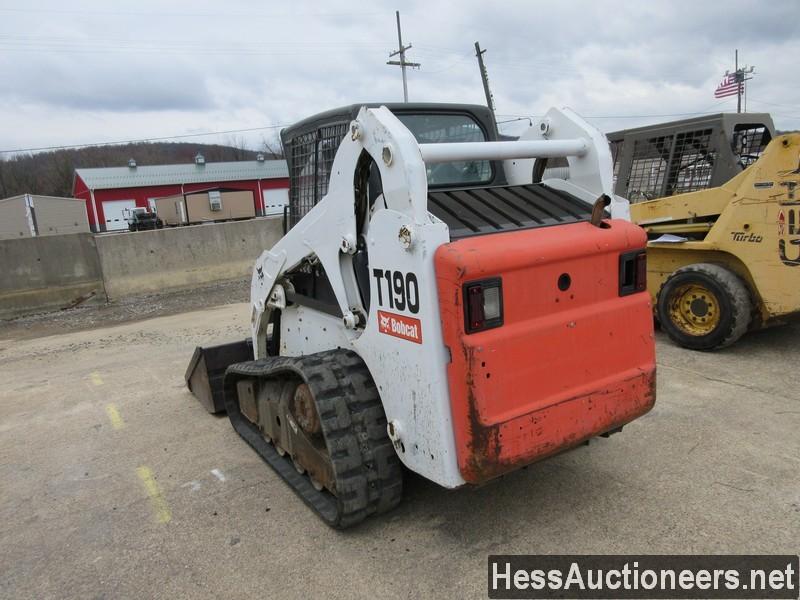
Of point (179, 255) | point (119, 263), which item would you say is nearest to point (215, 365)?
point (119, 263)

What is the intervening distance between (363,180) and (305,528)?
1.86m

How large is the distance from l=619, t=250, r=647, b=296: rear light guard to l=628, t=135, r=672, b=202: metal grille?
408 centimetres

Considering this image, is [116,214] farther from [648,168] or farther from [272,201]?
[648,168]

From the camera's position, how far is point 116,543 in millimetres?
3107

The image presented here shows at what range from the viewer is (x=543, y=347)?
2.69 m

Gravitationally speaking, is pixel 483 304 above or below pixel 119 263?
above

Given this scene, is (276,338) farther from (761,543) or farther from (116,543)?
(761,543)

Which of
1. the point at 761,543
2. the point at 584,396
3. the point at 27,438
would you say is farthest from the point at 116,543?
the point at 761,543

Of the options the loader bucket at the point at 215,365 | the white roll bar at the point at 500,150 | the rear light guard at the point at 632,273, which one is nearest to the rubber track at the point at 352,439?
the white roll bar at the point at 500,150

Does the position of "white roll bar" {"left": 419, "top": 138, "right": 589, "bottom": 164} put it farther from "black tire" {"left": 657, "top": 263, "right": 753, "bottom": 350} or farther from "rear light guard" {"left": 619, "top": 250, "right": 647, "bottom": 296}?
"black tire" {"left": 657, "top": 263, "right": 753, "bottom": 350}

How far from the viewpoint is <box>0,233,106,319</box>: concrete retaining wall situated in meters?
9.95

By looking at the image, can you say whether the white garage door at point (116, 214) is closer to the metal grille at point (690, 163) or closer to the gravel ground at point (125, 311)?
the gravel ground at point (125, 311)

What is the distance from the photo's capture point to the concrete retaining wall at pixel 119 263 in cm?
1005

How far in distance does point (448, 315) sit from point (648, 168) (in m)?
5.39
